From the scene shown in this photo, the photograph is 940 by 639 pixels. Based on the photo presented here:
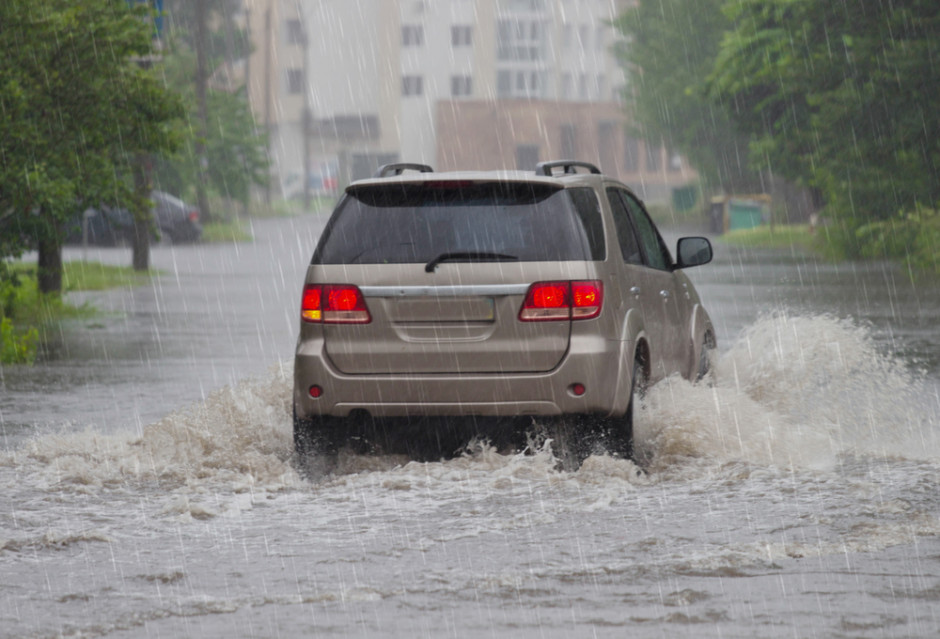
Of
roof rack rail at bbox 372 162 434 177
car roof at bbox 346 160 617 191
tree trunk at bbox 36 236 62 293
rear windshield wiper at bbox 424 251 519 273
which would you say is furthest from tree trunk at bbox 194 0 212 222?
rear windshield wiper at bbox 424 251 519 273

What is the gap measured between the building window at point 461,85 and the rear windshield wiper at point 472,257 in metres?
106

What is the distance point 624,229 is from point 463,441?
5.15 feet

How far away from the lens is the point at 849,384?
11.3 m

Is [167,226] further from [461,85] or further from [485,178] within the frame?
[461,85]

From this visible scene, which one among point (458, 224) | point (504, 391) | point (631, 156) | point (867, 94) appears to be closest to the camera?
point (504, 391)

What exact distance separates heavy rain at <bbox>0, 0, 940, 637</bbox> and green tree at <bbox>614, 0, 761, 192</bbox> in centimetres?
2463

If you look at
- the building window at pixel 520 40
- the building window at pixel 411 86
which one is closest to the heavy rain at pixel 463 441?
the building window at pixel 520 40

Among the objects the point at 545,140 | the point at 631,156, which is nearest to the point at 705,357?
the point at 545,140

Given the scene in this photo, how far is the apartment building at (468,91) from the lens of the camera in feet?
352

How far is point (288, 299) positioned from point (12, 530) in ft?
51.7

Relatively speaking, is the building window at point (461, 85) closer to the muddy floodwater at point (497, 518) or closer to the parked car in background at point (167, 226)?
the parked car in background at point (167, 226)

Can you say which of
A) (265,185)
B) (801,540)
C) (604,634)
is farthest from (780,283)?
(265,185)

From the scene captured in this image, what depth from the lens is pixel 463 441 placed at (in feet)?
27.0

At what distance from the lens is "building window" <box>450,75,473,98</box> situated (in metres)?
112
